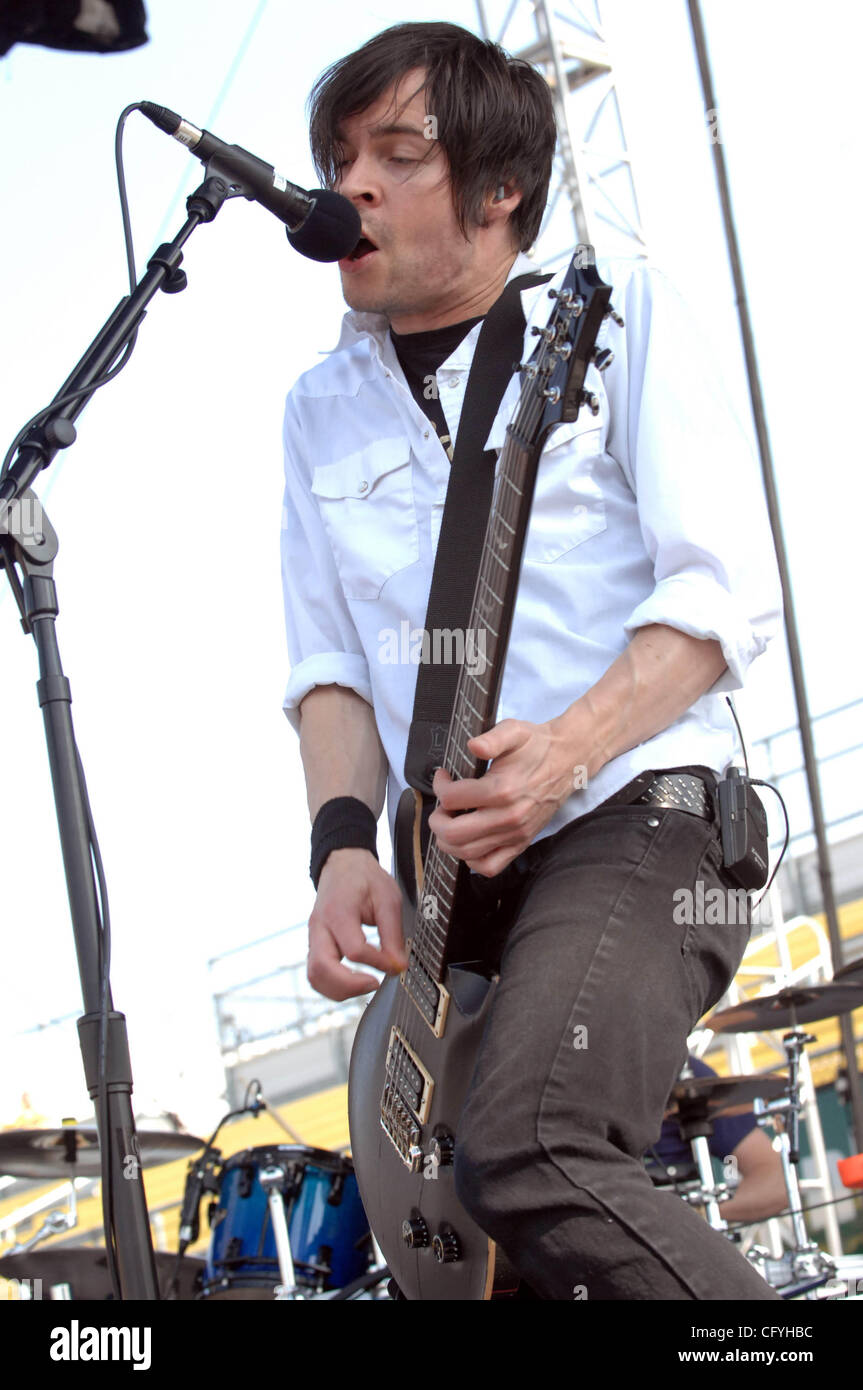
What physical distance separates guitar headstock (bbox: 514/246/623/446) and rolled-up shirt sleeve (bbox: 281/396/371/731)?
2.21ft

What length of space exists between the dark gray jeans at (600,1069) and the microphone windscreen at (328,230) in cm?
87

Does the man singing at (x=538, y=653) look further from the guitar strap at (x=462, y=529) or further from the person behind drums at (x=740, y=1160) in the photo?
the person behind drums at (x=740, y=1160)

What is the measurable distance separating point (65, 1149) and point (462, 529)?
12.8 ft

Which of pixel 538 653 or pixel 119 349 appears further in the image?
pixel 538 653

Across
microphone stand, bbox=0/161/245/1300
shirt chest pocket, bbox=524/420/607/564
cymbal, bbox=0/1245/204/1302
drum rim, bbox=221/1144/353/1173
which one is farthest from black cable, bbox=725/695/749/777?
cymbal, bbox=0/1245/204/1302

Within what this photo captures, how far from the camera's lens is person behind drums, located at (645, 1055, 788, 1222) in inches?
188

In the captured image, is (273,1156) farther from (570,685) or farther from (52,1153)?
(570,685)

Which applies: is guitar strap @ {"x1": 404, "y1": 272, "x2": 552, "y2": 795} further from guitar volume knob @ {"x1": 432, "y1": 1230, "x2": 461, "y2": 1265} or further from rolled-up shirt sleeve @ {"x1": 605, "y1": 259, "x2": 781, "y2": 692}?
guitar volume knob @ {"x1": 432, "y1": 1230, "x2": 461, "y2": 1265}

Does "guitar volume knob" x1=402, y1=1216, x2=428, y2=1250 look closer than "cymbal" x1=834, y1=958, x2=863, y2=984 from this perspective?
Yes

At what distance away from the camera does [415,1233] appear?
5.55 feet

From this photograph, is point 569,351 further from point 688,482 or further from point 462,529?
point 462,529

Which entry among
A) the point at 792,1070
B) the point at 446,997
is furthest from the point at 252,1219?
the point at 446,997
